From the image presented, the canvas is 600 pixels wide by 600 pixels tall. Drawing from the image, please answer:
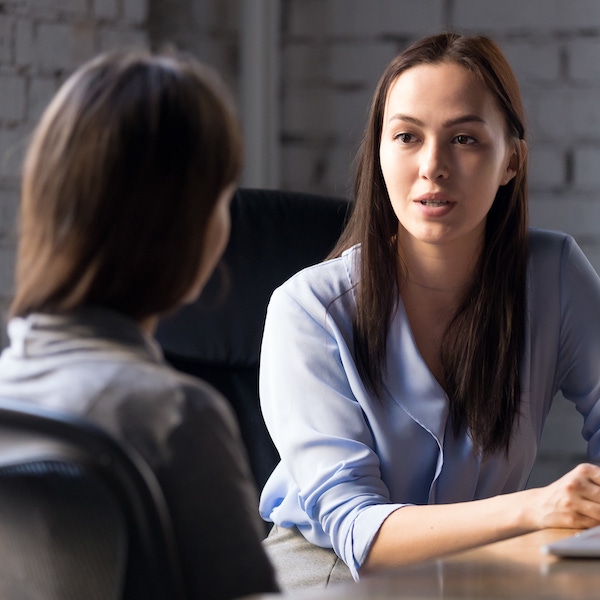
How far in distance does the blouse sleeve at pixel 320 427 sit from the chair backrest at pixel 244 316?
27 cm

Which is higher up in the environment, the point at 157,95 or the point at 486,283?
the point at 157,95

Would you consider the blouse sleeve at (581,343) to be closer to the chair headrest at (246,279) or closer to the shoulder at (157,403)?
the chair headrest at (246,279)

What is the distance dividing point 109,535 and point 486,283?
92 cm

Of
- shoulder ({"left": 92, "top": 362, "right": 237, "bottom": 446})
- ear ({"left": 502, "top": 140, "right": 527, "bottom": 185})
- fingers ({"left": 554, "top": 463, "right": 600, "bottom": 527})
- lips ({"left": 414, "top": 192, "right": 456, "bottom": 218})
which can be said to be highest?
ear ({"left": 502, "top": 140, "right": 527, "bottom": 185})

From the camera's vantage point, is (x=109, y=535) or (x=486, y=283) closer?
(x=109, y=535)

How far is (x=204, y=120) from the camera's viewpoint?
2.35 feet

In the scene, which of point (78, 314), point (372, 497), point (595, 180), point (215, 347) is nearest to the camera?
point (78, 314)

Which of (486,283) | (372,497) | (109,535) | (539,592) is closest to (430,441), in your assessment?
(372,497)

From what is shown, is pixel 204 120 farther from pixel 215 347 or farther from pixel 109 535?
pixel 215 347

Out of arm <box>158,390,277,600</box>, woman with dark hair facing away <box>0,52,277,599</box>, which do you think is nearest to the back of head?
woman with dark hair facing away <box>0,52,277,599</box>

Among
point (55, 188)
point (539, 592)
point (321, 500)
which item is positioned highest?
point (55, 188)

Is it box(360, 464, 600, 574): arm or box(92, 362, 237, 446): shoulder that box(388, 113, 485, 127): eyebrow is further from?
box(92, 362, 237, 446): shoulder

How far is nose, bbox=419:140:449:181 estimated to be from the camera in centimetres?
133

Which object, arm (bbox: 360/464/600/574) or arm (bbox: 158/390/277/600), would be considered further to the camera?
arm (bbox: 360/464/600/574)
